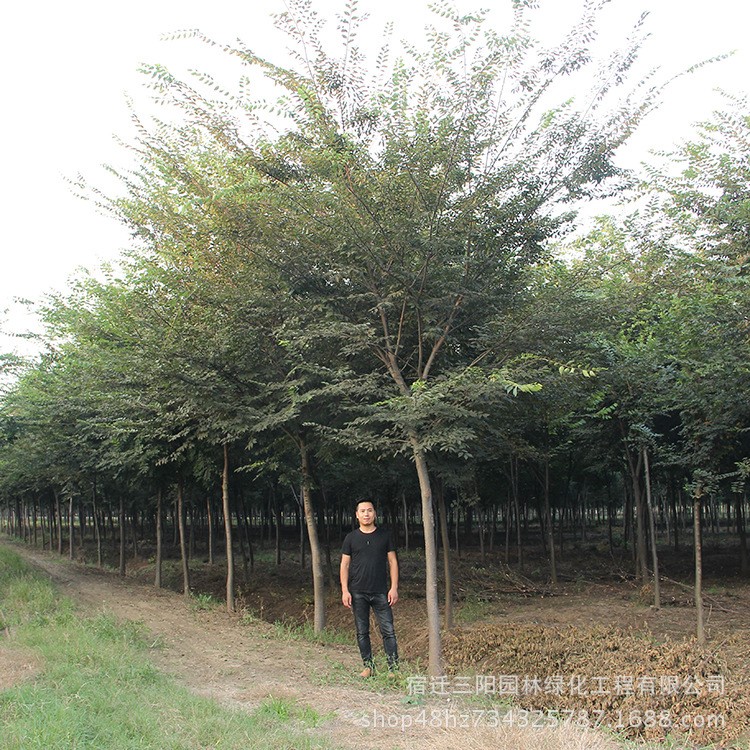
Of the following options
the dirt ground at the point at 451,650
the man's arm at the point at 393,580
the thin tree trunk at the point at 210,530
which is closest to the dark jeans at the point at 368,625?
the man's arm at the point at 393,580

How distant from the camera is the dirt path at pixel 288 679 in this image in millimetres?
4703

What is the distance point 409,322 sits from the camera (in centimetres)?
839

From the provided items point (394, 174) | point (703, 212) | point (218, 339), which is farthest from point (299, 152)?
point (703, 212)

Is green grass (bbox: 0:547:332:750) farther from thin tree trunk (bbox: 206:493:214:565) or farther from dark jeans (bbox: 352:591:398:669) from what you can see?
thin tree trunk (bbox: 206:493:214:565)

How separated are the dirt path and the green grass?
1.03ft

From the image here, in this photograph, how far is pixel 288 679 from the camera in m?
7.04

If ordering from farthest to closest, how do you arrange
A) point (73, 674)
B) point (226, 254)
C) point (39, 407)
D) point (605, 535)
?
point (605, 535) → point (39, 407) → point (226, 254) → point (73, 674)

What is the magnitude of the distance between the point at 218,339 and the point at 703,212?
253 inches

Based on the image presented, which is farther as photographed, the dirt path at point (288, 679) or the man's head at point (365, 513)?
the man's head at point (365, 513)

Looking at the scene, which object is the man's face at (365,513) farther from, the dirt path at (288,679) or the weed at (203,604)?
the weed at (203,604)

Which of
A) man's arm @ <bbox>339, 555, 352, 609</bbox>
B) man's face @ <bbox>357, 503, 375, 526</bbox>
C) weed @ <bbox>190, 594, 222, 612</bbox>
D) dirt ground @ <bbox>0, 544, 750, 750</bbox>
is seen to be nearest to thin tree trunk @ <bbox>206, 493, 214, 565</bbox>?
dirt ground @ <bbox>0, 544, 750, 750</bbox>

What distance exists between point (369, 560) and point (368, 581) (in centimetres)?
22

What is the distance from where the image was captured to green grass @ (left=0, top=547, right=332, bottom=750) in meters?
4.69

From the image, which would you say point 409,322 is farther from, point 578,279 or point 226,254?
point 226,254
